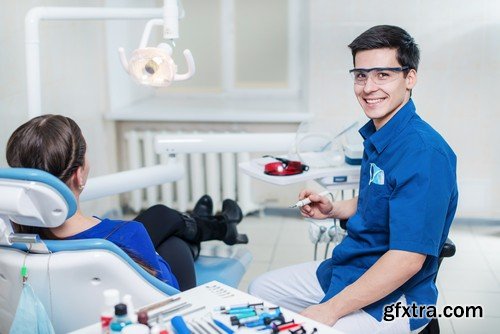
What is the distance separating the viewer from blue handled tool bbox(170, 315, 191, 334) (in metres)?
1.27

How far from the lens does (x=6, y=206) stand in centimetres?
131

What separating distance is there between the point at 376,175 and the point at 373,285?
288 millimetres

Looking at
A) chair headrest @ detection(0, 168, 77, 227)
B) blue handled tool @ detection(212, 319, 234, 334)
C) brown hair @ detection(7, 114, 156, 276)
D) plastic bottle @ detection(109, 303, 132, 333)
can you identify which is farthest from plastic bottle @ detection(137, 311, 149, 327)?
brown hair @ detection(7, 114, 156, 276)

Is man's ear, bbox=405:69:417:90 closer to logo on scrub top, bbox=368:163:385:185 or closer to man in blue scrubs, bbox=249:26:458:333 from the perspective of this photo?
man in blue scrubs, bbox=249:26:458:333

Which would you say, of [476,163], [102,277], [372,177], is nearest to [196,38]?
[476,163]

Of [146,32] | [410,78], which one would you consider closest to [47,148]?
[146,32]

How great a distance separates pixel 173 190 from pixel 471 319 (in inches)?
76.9

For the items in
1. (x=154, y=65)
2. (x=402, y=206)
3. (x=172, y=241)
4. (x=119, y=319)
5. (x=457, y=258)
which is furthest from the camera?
(x=457, y=258)

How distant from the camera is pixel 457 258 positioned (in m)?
3.36

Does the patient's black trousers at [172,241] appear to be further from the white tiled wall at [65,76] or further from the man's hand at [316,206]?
the white tiled wall at [65,76]

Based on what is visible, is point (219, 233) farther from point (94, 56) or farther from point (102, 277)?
point (94, 56)

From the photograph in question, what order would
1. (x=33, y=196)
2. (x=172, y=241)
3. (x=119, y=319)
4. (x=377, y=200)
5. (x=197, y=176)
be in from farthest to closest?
(x=197, y=176) → (x=172, y=241) → (x=377, y=200) → (x=33, y=196) → (x=119, y=319)

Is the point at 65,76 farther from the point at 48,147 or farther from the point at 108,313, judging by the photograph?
the point at 108,313

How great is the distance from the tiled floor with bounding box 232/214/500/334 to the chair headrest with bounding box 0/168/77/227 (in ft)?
5.72
